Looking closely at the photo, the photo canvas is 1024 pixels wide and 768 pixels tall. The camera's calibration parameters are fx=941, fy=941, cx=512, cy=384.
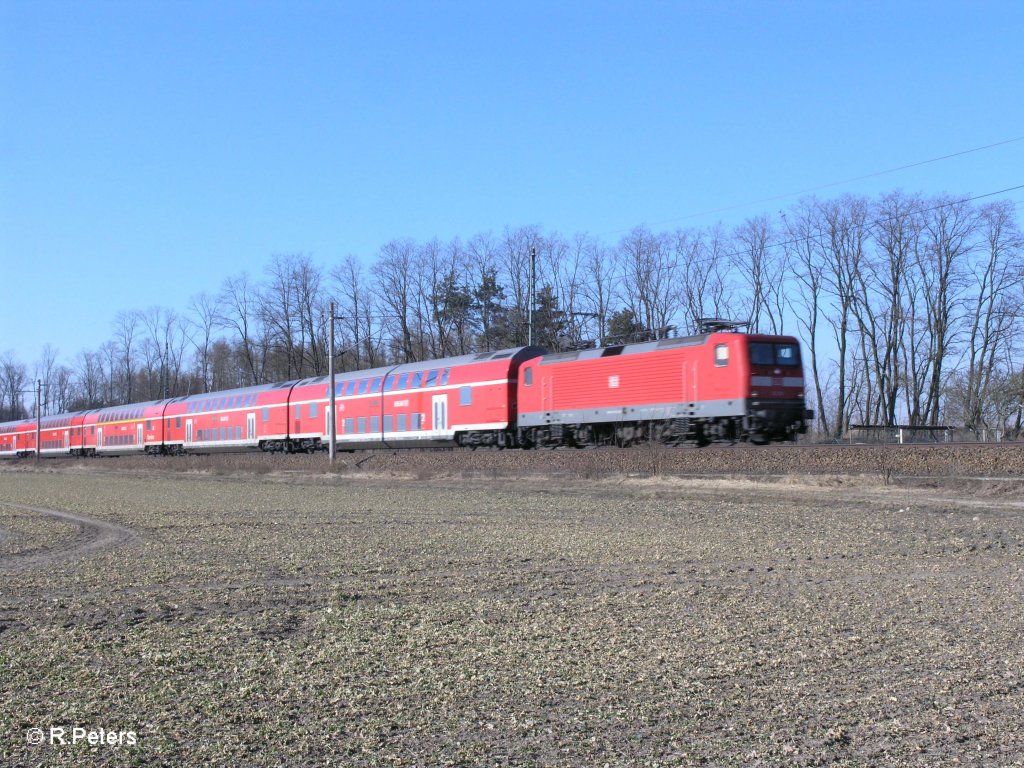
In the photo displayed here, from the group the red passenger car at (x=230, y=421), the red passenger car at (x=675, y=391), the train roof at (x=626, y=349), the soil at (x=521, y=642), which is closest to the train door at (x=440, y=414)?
the red passenger car at (x=675, y=391)

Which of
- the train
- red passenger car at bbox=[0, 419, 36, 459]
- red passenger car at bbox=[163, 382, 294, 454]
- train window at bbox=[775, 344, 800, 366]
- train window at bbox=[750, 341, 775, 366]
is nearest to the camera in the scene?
train window at bbox=[750, 341, 775, 366]

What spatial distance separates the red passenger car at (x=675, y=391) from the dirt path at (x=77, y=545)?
675 inches

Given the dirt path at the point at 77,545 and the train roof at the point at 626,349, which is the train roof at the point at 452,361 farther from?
the dirt path at the point at 77,545

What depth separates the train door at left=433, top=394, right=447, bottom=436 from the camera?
124 feet

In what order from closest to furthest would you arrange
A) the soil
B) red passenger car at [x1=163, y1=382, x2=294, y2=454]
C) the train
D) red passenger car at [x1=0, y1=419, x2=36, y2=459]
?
the soil → the train → red passenger car at [x1=163, y1=382, x2=294, y2=454] → red passenger car at [x1=0, y1=419, x2=36, y2=459]

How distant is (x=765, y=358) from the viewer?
90.0ft

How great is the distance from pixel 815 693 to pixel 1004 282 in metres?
60.4

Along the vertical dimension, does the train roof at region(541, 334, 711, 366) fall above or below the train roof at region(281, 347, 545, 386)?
below

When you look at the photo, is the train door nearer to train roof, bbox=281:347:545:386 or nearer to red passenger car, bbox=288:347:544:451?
red passenger car, bbox=288:347:544:451

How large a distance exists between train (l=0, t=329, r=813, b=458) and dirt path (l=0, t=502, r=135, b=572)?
1726 centimetres

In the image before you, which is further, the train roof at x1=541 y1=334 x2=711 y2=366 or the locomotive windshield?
the train roof at x1=541 y1=334 x2=711 y2=366

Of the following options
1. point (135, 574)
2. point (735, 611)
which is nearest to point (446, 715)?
point (735, 611)

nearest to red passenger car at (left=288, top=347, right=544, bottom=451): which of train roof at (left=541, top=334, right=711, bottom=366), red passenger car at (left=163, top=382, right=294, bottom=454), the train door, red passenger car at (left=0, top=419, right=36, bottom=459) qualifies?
the train door

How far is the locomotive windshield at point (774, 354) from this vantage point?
27203mm
